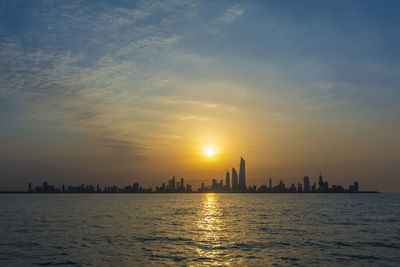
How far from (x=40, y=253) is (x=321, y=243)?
110ft

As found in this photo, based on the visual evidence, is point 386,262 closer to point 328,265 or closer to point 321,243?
point 328,265

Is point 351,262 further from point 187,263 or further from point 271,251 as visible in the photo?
point 187,263

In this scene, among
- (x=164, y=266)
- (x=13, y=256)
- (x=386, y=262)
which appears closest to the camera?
(x=164, y=266)

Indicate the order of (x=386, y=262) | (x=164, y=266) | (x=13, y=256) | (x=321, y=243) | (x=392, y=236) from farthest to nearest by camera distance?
(x=392, y=236), (x=321, y=243), (x=13, y=256), (x=386, y=262), (x=164, y=266)

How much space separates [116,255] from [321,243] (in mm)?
25198

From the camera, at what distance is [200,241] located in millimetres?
41188

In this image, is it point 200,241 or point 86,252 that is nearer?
point 86,252

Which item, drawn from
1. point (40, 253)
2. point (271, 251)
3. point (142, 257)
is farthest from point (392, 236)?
point (40, 253)

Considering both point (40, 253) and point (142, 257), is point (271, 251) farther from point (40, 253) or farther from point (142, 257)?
point (40, 253)

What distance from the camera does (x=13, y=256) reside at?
1264 inches

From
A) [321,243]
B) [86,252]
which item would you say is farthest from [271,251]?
[86,252]

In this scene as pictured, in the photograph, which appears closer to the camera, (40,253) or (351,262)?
(351,262)

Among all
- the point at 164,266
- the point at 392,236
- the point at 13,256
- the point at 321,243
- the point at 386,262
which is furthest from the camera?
the point at 392,236

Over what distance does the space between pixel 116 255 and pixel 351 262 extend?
23.3 metres
